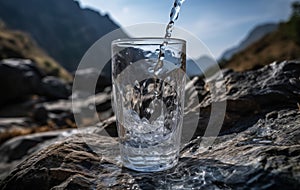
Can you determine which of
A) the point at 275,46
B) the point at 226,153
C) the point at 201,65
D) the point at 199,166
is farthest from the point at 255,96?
the point at 275,46

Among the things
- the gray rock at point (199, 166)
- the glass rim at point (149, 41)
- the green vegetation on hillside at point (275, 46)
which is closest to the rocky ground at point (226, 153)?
the gray rock at point (199, 166)

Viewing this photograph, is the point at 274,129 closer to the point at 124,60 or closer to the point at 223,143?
the point at 223,143

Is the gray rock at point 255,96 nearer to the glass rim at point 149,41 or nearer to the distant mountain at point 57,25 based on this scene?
the glass rim at point 149,41

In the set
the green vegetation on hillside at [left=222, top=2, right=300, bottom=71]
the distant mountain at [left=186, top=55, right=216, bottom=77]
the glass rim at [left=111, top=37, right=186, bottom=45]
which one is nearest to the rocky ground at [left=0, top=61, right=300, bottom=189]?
the distant mountain at [left=186, top=55, right=216, bottom=77]

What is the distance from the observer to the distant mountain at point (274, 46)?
17.7m

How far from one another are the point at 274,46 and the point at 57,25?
158ft

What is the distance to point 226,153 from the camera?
1.03 metres

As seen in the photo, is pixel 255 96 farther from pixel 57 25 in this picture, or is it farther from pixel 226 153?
pixel 57 25

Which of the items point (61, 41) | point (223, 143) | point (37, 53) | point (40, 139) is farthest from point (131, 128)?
point (61, 41)

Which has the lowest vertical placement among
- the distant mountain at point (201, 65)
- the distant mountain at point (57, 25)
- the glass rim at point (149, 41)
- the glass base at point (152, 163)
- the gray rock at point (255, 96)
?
the glass base at point (152, 163)

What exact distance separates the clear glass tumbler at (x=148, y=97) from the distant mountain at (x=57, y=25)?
4454 cm

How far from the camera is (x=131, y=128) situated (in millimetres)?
1098

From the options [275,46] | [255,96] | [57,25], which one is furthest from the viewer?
[57,25]

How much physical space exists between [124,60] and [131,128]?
0.24 metres
